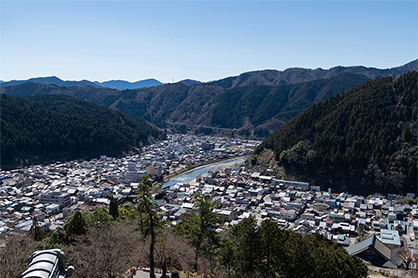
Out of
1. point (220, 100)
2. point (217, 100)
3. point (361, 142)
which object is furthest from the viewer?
point (217, 100)

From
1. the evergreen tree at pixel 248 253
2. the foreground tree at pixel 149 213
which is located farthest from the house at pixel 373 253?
the foreground tree at pixel 149 213

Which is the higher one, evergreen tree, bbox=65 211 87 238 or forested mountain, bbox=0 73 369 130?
forested mountain, bbox=0 73 369 130

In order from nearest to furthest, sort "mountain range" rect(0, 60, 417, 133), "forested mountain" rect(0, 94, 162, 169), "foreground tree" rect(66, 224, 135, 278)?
"foreground tree" rect(66, 224, 135, 278) → "forested mountain" rect(0, 94, 162, 169) → "mountain range" rect(0, 60, 417, 133)

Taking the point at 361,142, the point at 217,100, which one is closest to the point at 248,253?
the point at 361,142

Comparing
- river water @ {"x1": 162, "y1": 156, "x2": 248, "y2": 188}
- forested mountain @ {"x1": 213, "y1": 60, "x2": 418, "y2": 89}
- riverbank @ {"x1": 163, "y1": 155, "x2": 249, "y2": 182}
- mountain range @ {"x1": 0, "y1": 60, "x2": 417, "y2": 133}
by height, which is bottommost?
river water @ {"x1": 162, "y1": 156, "x2": 248, "y2": 188}

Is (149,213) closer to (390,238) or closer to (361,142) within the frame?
(390,238)

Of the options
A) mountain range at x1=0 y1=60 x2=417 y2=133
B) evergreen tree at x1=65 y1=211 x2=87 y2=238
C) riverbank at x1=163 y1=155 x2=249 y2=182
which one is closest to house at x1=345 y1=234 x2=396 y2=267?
evergreen tree at x1=65 y1=211 x2=87 y2=238

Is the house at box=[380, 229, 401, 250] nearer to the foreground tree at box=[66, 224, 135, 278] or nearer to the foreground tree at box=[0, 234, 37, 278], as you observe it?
the foreground tree at box=[66, 224, 135, 278]

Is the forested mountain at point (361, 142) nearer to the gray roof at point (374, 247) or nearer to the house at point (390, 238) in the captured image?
the house at point (390, 238)
